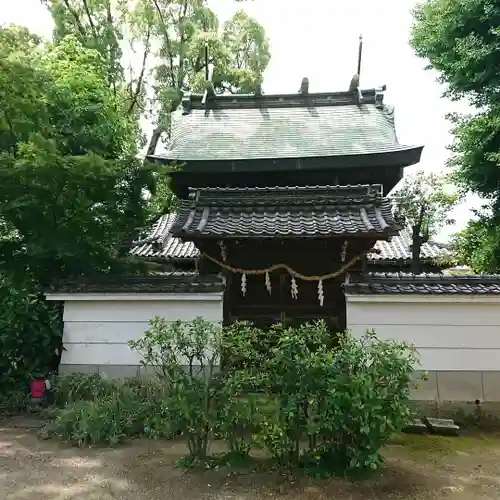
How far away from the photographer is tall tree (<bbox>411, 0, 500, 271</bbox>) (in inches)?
384

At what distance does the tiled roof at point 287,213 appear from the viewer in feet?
26.3

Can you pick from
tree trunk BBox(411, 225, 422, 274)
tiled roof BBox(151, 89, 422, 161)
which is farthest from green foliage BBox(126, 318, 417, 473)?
tree trunk BBox(411, 225, 422, 274)

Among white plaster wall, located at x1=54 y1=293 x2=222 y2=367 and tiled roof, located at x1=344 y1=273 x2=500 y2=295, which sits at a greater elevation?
tiled roof, located at x1=344 y1=273 x2=500 y2=295

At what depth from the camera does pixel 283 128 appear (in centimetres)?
1311

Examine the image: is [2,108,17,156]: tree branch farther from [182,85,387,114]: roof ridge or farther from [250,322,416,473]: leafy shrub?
[250,322,416,473]: leafy shrub

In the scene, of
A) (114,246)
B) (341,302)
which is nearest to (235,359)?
(341,302)

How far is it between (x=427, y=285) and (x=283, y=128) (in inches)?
264

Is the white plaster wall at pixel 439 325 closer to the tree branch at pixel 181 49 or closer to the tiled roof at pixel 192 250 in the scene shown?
the tiled roof at pixel 192 250

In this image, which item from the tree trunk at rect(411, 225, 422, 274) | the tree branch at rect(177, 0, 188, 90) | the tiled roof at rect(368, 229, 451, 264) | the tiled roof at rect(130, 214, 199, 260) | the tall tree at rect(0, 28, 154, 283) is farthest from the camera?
the tree branch at rect(177, 0, 188, 90)

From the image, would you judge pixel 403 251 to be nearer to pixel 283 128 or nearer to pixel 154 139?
pixel 283 128

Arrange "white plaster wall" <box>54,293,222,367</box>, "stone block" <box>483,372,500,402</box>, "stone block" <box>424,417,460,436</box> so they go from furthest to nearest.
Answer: "white plaster wall" <box>54,293,222,367</box> → "stone block" <box>483,372,500,402</box> → "stone block" <box>424,417,460,436</box>

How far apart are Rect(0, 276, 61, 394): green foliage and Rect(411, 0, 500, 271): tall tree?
28.4 feet

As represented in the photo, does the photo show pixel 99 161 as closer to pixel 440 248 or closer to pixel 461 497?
pixel 461 497

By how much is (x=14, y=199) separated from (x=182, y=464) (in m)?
5.07
